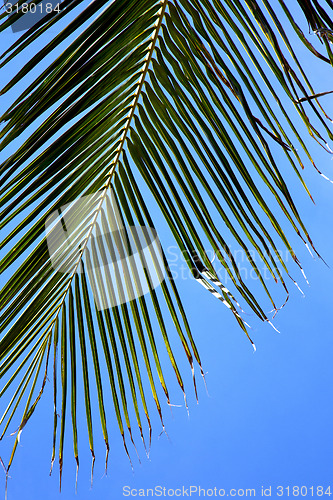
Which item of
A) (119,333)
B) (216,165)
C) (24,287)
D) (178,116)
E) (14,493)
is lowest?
(14,493)

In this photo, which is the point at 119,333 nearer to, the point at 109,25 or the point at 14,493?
the point at 109,25

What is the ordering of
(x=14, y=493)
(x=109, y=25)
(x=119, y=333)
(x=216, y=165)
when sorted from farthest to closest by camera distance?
(x=14, y=493) → (x=119, y=333) → (x=216, y=165) → (x=109, y=25)

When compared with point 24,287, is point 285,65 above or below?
above

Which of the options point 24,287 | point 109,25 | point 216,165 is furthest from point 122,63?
point 24,287

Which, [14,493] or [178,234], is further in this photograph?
[14,493]

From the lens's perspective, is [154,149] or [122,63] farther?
[154,149]

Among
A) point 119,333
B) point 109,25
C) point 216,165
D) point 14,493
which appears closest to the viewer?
point 109,25

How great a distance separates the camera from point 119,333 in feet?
2.99

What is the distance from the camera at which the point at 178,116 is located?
80cm

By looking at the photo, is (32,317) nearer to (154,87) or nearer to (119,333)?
(119,333)

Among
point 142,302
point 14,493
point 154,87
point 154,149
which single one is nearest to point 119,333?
point 142,302

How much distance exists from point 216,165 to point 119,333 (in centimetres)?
39

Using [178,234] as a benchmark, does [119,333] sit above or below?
below

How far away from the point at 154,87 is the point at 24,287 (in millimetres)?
457
